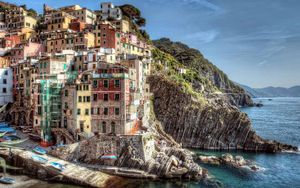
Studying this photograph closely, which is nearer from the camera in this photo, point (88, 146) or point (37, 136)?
point (88, 146)

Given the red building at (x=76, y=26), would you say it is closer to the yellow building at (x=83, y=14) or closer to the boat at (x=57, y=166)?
the yellow building at (x=83, y=14)


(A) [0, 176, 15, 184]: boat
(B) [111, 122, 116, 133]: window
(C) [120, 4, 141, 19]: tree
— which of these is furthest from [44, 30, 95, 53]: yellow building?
(A) [0, 176, 15, 184]: boat

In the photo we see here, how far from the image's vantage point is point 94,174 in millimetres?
43062

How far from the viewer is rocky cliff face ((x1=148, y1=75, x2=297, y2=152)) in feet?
233

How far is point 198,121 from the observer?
239ft

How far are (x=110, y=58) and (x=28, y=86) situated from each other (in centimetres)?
1985

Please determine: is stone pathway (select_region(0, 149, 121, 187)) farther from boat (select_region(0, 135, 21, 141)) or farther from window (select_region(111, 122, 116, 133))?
boat (select_region(0, 135, 21, 141))

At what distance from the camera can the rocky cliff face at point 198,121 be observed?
7100 cm

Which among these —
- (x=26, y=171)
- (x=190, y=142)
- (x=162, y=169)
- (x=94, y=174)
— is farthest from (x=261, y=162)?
(x=26, y=171)

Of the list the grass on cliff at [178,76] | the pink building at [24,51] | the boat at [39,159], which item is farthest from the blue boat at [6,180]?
the grass on cliff at [178,76]

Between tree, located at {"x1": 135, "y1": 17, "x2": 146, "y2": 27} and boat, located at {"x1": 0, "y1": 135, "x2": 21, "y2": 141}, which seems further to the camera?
tree, located at {"x1": 135, "y1": 17, "x2": 146, "y2": 27}

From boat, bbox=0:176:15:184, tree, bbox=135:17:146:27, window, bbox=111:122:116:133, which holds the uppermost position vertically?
tree, bbox=135:17:146:27

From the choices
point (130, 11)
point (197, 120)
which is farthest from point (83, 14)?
point (197, 120)

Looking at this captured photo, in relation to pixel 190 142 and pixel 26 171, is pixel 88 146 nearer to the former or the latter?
pixel 26 171
